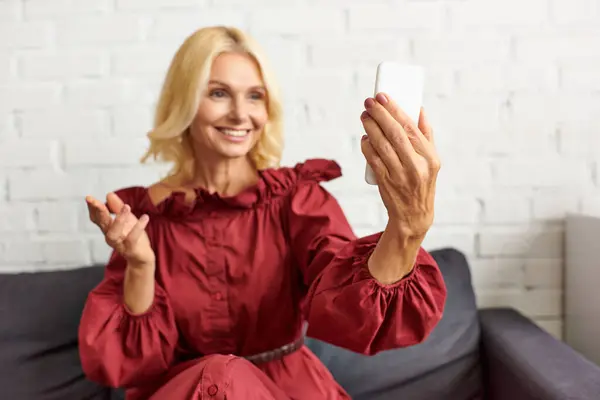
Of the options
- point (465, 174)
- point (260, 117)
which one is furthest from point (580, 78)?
point (260, 117)

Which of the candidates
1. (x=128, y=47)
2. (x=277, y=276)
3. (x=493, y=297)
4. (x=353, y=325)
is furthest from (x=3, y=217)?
(x=493, y=297)

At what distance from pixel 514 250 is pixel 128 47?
107 centimetres

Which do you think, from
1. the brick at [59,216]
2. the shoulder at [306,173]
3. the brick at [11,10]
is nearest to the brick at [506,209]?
the shoulder at [306,173]

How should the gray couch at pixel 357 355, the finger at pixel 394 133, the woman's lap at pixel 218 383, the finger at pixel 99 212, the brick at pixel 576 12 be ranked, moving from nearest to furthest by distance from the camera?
the finger at pixel 394 133 → the woman's lap at pixel 218 383 → the finger at pixel 99 212 → the gray couch at pixel 357 355 → the brick at pixel 576 12

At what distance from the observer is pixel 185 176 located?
1.17 m

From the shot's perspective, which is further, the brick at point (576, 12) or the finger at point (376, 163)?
the brick at point (576, 12)

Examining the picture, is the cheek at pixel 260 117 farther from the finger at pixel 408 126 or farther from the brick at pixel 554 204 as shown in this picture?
the brick at pixel 554 204

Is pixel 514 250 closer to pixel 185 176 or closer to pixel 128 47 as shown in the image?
pixel 185 176

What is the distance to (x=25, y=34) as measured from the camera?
4.89 feet

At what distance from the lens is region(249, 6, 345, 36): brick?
1.46m

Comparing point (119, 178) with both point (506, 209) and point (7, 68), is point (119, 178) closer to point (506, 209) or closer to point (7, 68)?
point (7, 68)

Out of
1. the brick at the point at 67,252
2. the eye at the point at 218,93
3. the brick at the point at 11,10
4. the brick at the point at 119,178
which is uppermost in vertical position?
the brick at the point at 11,10

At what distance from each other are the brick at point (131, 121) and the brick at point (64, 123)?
23 millimetres

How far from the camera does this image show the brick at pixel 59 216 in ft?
4.93
